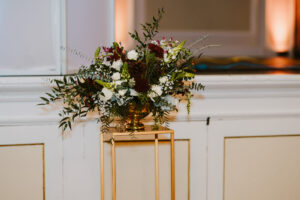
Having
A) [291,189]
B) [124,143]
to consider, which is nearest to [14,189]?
[124,143]

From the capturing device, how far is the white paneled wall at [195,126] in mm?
1774

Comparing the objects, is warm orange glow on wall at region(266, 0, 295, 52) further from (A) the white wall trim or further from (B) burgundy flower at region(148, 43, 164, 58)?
(B) burgundy flower at region(148, 43, 164, 58)

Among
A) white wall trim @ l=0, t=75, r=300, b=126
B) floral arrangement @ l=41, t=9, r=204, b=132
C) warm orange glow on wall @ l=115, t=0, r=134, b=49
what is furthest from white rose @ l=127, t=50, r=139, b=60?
warm orange glow on wall @ l=115, t=0, r=134, b=49

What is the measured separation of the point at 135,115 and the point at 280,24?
97.0 inches

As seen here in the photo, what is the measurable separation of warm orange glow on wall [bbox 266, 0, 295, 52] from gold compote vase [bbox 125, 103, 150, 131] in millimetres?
2282

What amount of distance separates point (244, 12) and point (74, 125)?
6.92ft

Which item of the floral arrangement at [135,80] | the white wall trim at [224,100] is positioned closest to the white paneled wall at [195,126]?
the white wall trim at [224,100]

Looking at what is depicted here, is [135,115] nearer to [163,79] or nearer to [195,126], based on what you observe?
[163,79]

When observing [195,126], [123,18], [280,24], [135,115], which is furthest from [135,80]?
[280,24]

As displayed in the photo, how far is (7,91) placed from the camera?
5.62ft

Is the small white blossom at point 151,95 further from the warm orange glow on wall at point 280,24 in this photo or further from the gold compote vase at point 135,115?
the warm orange glow on wall at point 280,24

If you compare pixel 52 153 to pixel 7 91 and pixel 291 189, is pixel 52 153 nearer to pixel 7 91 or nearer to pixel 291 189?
pixel 7 91

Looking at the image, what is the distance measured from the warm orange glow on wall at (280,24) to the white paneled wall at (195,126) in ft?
5.54

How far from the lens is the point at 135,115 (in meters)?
1.55
